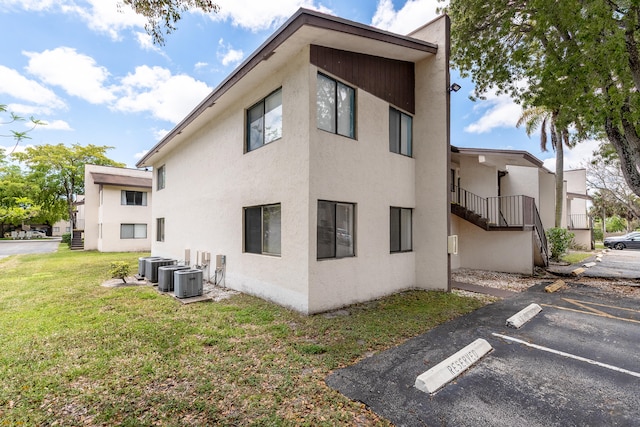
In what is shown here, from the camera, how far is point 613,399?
3357mm

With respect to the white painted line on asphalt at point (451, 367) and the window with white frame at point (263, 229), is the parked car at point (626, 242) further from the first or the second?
the window with white frame at point (263, 229)

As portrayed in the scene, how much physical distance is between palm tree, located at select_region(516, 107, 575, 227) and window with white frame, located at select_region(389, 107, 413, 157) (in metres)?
13.0

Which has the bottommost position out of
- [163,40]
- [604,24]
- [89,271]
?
[89,271]

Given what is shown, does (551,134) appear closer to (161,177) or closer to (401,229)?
(401,229)

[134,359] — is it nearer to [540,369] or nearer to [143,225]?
[540,369]

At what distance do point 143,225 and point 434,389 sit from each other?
83.4ft

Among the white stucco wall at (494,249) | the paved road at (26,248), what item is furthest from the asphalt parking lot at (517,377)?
the paved road at (26,248)

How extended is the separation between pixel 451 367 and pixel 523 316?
3.37 metres

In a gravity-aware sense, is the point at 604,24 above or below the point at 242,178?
above

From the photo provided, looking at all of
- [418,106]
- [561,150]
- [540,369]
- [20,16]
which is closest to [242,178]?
[20,16]

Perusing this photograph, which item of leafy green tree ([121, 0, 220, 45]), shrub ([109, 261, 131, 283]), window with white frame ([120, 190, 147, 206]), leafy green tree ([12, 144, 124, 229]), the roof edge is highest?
leafy green tree ([12, 144, 124, 229])

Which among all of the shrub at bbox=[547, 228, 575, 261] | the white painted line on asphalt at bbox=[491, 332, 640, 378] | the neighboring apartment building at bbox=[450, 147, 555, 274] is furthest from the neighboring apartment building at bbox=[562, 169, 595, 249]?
the white painted line on asphalt at bbox=[491, 332, 640, 378]

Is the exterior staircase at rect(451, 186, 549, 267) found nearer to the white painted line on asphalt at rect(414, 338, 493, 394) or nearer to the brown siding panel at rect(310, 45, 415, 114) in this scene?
the brown siding panel at rect(310, 45, 415, 114)

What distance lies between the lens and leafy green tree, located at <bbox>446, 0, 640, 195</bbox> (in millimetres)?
8016
